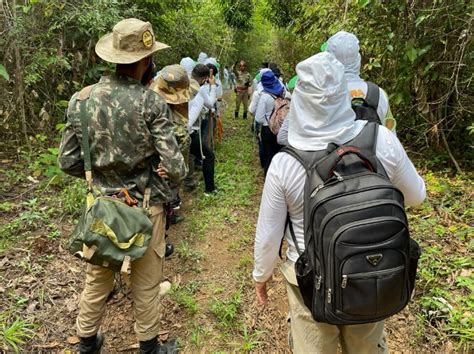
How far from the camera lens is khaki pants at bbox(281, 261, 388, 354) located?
6.31 feet

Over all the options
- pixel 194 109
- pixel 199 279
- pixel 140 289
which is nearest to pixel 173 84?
pixel 194 109

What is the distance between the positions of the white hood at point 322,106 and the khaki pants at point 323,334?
65 cm

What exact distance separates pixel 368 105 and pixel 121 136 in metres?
1.83

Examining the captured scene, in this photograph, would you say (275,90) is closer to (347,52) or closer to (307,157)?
(347,52)

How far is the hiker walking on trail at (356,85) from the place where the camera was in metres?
3.12

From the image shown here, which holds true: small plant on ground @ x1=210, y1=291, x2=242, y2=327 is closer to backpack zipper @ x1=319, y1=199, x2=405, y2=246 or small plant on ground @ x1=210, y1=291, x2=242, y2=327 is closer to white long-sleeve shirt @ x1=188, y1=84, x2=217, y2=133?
backpack zipper @ x1=319, y1=199, x2=405, y2=246

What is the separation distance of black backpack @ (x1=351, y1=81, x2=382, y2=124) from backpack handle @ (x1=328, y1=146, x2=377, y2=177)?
1.34m

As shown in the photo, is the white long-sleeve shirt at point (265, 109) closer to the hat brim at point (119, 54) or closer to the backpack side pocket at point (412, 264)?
the hat brim at point (119, 54)

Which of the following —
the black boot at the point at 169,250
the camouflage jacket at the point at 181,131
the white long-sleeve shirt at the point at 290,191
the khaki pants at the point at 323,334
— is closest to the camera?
the white long-sleeve shirt at the point at 290,191

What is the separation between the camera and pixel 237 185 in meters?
6.61

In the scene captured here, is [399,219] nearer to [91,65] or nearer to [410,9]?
[410,9]

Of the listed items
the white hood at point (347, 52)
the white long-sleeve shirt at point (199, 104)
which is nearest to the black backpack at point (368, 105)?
the white hood at point (347, 52)

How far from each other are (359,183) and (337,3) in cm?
621

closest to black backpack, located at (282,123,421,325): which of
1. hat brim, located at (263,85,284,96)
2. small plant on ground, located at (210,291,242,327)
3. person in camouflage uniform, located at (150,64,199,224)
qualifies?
small plant on ground, located at (210,291,242,327)
